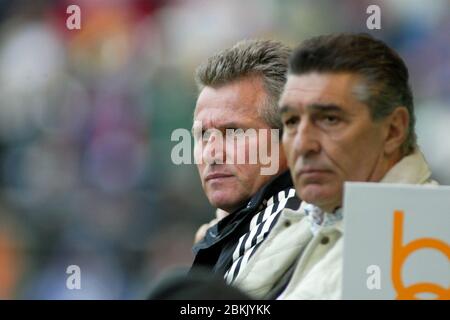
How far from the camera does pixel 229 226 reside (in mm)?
2701

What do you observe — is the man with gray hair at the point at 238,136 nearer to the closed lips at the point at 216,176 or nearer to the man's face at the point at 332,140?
the closed lips at the point at 216,176

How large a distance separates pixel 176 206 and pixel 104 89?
29.2 inches

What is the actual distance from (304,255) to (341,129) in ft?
0.92

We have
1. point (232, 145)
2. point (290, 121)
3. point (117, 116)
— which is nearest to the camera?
point (290, 121)

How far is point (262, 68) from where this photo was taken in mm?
2799

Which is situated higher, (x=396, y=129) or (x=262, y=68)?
(x=262, y=68)

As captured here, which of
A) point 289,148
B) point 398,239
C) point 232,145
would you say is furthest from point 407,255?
point 232,145

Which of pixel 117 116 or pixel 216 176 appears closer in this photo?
pixel 216 176

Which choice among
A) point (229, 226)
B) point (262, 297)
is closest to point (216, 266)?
point (229, 226)

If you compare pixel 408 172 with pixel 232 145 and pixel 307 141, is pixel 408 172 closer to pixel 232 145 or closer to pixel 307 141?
pixel 307 141

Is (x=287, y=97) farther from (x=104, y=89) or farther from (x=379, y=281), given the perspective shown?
(x=104, y=89)

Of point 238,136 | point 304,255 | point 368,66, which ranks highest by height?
point 368,66

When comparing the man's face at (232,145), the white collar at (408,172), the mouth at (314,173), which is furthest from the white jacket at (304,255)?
the man's face at (232,145)

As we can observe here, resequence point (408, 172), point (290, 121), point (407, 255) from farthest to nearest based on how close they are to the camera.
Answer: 1. point (290, 121)
2. point (408, 172)
3. point (407, 255)
